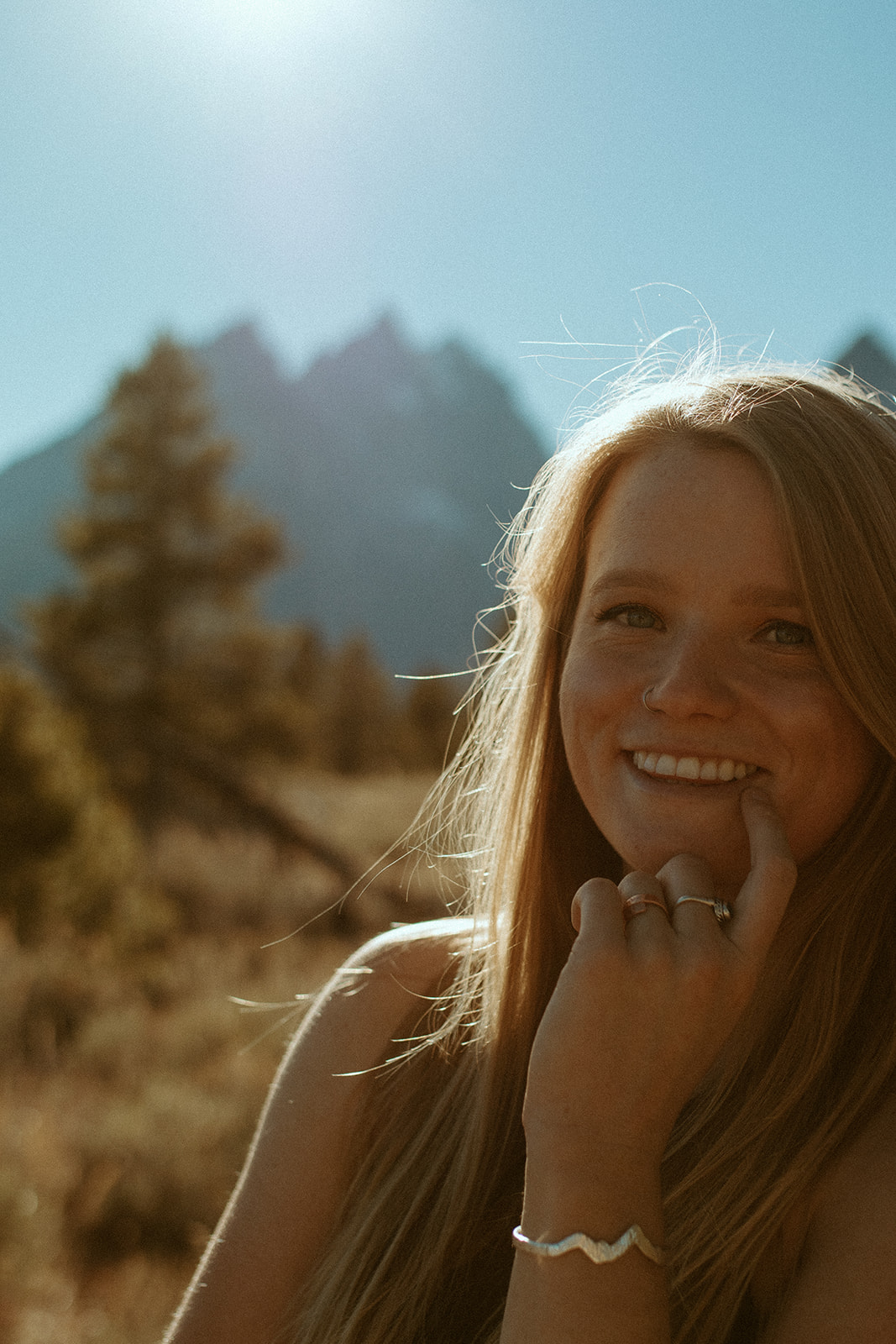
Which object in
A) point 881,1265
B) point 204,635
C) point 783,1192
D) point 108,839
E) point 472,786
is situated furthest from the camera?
point 204,635

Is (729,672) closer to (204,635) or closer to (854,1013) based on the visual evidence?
(854,1013)

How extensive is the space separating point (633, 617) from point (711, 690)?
9.0 inches

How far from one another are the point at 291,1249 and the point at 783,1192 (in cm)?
84

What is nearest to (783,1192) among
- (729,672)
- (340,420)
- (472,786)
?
(729,672)

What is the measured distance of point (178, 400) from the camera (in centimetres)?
1948

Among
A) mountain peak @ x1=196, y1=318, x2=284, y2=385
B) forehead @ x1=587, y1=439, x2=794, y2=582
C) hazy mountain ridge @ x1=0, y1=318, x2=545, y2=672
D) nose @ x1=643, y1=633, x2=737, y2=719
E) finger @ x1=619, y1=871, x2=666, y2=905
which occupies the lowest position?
finger @ x1=619, y1=871, x2=666, y2=905

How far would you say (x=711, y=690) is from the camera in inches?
59.1

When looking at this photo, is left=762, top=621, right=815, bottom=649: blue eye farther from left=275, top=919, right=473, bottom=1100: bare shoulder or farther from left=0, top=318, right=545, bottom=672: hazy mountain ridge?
left=0, top=318, right=545, bottom=672: hazy mountain ridge

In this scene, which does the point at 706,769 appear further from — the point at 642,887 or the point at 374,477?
the point at 374,477

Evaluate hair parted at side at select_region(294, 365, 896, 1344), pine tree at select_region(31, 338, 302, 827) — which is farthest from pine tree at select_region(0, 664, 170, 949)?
hair parted at side at select_region(294, 365, 896, 1344)

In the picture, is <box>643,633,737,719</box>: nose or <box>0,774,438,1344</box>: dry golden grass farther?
<box>0,774,438,1344</box>: dry golden grass

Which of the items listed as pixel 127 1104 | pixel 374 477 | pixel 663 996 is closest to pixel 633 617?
pixel 663 996

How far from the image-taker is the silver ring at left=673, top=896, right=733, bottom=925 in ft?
4.50

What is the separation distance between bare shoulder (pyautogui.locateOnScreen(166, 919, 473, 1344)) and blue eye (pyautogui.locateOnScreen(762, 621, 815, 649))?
94 centimetres
